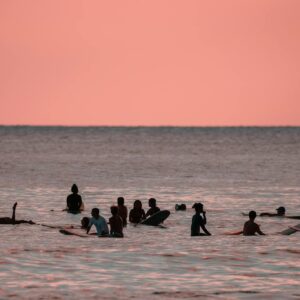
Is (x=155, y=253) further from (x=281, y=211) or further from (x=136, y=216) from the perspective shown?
(x=281, y=211)

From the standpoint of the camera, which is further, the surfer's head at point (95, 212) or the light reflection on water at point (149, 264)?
the surfer's head at point (95, 212)

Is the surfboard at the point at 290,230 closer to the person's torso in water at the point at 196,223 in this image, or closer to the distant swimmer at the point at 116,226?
the person's torso in water at the point at 196,223

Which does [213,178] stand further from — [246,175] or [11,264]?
[11,264]

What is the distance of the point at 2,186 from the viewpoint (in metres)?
79.2

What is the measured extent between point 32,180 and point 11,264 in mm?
50847

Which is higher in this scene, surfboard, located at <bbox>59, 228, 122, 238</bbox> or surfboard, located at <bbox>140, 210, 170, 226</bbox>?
surfboard, located at <bbox>140, 210, 170, 226</bbox>

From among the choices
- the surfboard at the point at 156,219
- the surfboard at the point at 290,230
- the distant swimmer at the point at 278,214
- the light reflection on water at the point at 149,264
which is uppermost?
the distant swimmer at the point at 278,214

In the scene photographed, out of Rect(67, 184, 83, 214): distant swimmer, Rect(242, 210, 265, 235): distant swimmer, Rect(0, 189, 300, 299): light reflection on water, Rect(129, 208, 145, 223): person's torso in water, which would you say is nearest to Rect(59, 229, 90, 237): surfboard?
Rect(0, 189, 300, 299): light reflection on water

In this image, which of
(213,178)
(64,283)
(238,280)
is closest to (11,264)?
(64,283)

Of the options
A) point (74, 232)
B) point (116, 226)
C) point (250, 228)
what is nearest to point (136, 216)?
point (74, 232)

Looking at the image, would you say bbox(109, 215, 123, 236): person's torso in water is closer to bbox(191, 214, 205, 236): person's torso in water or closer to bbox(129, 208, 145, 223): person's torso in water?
bbox(191, 214, 205, 236): person's torso in water

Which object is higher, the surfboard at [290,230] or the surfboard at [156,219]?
the surfboard at [156,219]

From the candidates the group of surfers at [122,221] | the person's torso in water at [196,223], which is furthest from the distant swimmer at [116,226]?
the person's torso in water at [196,223]

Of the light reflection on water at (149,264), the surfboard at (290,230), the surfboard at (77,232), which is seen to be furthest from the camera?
the surfboard at (290,230)
